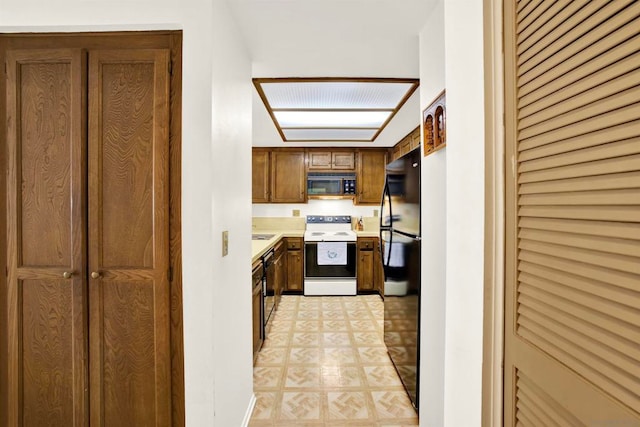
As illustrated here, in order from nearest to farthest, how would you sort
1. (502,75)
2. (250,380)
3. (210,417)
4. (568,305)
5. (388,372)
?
(568,305), (502,75), (210,417), (250,380), (388,372)

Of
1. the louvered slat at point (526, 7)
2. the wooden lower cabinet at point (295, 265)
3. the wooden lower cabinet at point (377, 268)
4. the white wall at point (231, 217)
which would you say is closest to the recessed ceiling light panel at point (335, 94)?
the white wall at point (231, 217)

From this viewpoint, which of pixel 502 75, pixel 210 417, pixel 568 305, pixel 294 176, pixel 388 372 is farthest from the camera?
pixel 294 176

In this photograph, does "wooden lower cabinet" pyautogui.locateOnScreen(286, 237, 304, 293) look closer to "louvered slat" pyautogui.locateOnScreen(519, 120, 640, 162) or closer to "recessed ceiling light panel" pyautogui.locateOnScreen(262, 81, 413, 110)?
"recessed ceiling light panel" pyautogui.locateOnScreen(262, 81, 413, 110)

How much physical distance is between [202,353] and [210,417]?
0.27m

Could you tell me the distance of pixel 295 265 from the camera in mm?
4320

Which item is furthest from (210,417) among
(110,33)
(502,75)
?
(110,33)

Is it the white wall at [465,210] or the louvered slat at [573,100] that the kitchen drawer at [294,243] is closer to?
the white wall at [465,210]

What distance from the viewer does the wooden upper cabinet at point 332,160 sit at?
4.64 meters

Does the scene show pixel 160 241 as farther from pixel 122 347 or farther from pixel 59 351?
pixel 59 351

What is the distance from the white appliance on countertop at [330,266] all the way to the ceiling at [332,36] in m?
2.54

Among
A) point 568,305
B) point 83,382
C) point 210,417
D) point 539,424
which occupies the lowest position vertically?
point 210,417

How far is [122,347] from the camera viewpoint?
131 centimetres

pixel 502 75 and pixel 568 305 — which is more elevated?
pixel 502 75

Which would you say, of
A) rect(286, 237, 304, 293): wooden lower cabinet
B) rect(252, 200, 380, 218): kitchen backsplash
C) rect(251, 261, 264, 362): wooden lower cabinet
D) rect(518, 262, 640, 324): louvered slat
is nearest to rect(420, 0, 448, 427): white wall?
rect(518, 262, 640, 324): louvered slat
